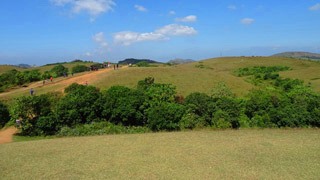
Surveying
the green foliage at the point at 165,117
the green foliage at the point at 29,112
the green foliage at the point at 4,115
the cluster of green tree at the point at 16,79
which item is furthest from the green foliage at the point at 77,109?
the cluster of green tree at the point at 16,79

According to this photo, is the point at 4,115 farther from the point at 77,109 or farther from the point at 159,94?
the point at 159,94

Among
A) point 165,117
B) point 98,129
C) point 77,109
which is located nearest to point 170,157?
point 165,117

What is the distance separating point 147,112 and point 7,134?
47.6 ft

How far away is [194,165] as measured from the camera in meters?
18.8

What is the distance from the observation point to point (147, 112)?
33.6 metres

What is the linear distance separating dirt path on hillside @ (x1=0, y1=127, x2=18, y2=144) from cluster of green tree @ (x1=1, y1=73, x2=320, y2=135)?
1.43 metres

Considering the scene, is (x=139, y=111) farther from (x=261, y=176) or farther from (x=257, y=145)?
(x=261, y=176)

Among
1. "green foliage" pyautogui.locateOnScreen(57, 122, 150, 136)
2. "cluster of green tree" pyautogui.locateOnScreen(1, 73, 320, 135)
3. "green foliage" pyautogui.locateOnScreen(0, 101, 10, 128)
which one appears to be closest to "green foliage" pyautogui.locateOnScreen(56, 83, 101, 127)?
"cluster of green tree" pyautogui.locateOnScreen(1, 73, 320, 135)

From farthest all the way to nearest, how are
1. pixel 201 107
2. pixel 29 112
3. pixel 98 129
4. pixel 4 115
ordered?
pixel 4 115
pixel 201 107
pixel 29 112
pixel 98 129

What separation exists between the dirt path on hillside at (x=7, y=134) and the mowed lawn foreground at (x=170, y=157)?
573cm

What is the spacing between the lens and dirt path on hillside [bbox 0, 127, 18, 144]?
30.2 m

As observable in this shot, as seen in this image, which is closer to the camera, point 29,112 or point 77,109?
point 29,112

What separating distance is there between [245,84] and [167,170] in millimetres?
43304

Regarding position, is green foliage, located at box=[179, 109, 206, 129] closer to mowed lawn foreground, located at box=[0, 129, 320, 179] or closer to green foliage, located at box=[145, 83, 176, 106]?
mowed lawn foreground, located at box=[0, 129, 320, 179]
